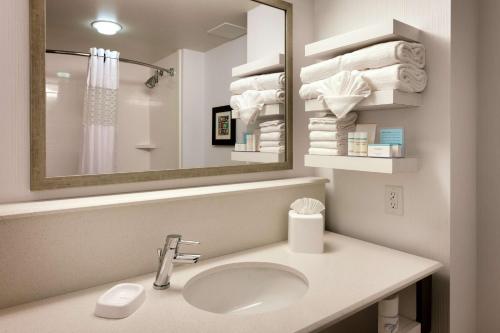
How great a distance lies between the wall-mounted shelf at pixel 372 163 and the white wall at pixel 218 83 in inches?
16.2

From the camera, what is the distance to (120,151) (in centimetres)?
119

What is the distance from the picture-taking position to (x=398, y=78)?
1.16 m

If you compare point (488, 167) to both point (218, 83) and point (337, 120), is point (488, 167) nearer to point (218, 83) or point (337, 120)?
point (337, 120)

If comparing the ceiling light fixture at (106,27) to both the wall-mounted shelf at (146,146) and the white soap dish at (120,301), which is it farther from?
the white soap dish at (120,301)

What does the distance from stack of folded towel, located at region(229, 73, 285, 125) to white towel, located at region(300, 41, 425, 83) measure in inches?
10.2

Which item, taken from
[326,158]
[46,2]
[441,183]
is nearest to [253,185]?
[326,158]

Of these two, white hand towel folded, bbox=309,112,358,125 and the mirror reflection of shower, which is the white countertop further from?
the mirror reflection of shower

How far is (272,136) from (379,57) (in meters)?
0.58

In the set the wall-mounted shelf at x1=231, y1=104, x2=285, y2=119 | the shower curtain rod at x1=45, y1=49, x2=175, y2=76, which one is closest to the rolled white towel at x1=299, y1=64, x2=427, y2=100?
the wall-mounted shelf at x1=231, y1=104, x2=285, y2=119

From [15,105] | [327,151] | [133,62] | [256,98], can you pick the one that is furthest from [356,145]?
[15,105]

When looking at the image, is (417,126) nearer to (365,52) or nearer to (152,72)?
(365,52)

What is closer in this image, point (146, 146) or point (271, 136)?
point (146, 146)

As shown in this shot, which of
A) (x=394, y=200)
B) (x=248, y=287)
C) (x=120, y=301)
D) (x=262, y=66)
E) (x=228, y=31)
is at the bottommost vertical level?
(x=248, y=287)

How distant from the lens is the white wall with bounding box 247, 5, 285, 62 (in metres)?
1.50
